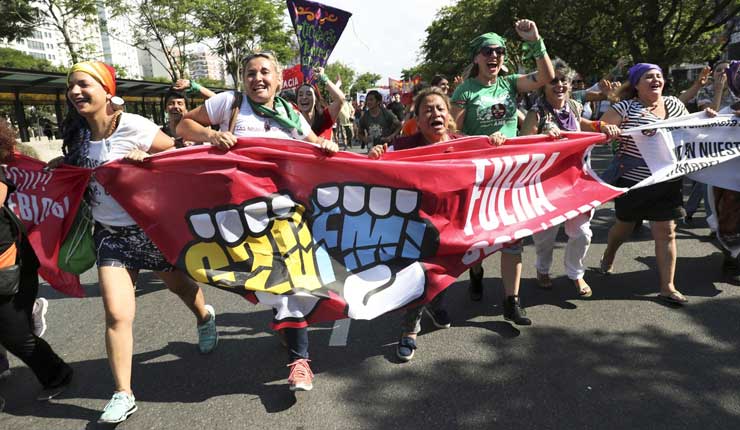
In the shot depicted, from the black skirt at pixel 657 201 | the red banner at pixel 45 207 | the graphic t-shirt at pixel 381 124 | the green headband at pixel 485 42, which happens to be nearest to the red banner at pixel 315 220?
the red banner at pixel 45 207

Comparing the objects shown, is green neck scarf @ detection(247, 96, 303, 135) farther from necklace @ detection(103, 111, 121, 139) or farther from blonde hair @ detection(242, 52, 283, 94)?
necklace @ detection(103, 111, 121, 139)

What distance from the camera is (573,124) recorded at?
13.9ft

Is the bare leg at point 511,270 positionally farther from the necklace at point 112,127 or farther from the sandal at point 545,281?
the necklace at point 112,127

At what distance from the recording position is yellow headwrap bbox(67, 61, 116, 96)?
277 cm

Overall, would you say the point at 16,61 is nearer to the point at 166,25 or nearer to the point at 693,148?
the point at 166,25

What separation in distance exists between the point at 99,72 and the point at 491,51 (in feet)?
8.89

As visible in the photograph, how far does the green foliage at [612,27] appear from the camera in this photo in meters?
19.7

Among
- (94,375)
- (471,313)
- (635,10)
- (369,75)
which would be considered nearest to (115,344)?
(94,375)

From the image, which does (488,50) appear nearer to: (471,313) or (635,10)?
(471,313)

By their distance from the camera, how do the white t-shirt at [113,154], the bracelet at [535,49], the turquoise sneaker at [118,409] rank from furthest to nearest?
the bracelet at [535,49] → the white t-shirt at [113,154] → the turquoise sneaker at [118,409]

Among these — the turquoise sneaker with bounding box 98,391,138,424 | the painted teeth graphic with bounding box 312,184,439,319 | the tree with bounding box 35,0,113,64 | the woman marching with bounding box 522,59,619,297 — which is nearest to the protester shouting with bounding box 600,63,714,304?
the woman marching with bounding box 522,59,619,297

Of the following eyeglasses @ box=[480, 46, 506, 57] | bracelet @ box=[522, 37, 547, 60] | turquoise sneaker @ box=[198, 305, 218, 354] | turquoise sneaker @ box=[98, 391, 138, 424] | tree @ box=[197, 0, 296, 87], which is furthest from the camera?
tree @ box=[197, 0, 296, 87]

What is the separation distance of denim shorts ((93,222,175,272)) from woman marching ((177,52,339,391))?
0.66 meters

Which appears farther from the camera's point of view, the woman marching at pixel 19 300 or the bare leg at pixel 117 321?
the woman marching at pixel 19 300
